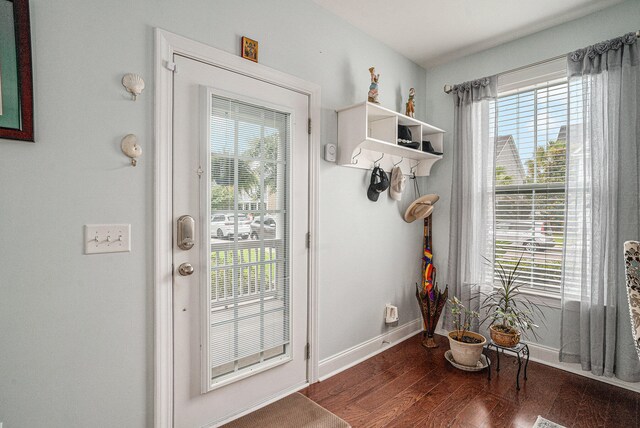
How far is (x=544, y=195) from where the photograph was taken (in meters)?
2.62

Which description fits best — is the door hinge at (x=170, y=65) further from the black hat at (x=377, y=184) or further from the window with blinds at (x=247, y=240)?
the black hat at (x=377, y=184)

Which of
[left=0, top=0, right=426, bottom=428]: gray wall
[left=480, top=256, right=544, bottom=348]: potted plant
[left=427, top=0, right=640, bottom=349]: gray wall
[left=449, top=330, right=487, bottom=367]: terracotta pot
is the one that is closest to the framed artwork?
[left=0, top=0, right=426, bottom=428]: gray wall

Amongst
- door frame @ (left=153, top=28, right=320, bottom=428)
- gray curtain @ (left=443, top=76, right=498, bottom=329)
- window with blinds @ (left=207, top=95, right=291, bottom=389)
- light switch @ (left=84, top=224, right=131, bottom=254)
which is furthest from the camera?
gray curtain @ (left=443, top=76, right=498, bottom=329)

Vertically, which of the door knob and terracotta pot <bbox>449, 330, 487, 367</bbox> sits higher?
the door knob

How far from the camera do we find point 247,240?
1.93 meters

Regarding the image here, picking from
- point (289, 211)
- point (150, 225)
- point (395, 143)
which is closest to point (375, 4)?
point (395, 143)

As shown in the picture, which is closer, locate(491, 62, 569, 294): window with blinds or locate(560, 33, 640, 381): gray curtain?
locate(560, 33, 640, 381): gray curtain

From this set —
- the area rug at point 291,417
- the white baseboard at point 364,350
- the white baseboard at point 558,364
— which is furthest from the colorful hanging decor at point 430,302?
the area rug at point 291,417

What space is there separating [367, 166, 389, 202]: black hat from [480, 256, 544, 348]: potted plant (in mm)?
1207

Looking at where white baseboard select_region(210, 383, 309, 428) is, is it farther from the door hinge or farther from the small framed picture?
the small framed picture

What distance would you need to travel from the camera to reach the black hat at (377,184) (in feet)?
8.78

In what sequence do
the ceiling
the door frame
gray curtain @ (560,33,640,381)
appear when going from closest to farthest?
1. the door frame
2. gray curtain @ (560,33,640,381)
3. the ceiling

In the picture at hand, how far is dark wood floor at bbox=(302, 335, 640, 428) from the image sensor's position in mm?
1902

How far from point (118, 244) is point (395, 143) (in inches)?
78.1
